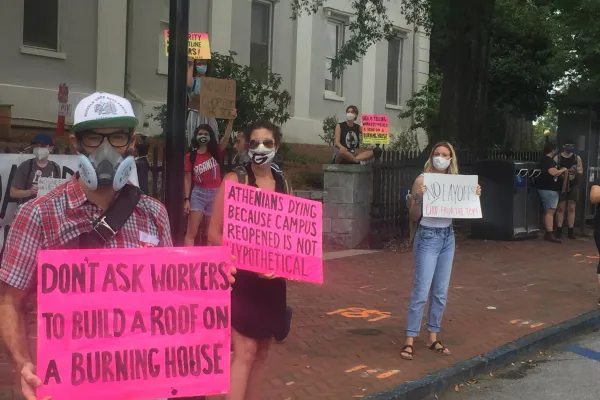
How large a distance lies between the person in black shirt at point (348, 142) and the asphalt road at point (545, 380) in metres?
5.72

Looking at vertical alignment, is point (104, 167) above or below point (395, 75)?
below

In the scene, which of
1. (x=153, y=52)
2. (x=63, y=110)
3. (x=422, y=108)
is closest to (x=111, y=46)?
(x=153, y=52)

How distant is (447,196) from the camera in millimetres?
6680

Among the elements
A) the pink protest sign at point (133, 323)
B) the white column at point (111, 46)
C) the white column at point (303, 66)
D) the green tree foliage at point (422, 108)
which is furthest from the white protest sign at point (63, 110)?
the green tree foliage at point (422, 108)

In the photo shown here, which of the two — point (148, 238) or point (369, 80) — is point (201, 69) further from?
point (369, 80)

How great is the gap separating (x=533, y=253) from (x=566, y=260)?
0.71 meters

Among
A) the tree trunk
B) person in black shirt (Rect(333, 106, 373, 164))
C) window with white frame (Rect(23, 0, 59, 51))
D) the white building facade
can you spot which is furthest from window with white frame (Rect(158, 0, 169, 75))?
the tree trunk

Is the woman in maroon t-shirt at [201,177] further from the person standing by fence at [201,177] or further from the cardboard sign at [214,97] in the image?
the cardboard sign at [214,97]

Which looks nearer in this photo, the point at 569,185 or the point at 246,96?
the point at 246,96

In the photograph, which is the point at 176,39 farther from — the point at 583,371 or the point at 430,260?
the point at 583,371

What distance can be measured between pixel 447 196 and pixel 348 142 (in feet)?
20.9

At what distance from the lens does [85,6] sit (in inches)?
644

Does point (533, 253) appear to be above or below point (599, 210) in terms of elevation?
below

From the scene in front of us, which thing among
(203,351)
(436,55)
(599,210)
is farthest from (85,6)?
(436,55)
